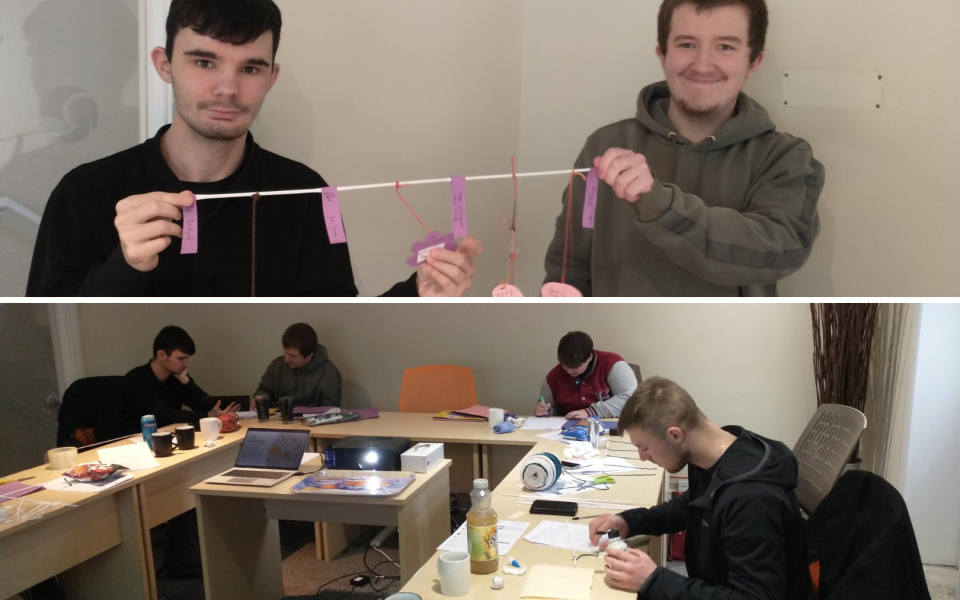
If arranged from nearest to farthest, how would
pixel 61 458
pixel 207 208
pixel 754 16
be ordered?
pixel 754 16 < pixel 207 208 < pixel 61 458

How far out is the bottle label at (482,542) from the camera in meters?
1.20

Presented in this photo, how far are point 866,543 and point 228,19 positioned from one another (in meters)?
1.39

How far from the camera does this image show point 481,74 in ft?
3.24

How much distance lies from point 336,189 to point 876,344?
6.98 feet

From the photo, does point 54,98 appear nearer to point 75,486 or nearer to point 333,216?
A: point 333,216

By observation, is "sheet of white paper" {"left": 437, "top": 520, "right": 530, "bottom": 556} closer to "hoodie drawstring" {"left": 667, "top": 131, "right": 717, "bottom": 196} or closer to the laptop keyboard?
the laptop keyboard

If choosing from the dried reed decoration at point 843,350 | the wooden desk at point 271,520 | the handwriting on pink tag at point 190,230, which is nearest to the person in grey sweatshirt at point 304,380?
the wooden desk at point 271,520

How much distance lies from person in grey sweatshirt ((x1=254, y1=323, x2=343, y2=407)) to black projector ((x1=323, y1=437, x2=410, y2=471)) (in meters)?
0.17

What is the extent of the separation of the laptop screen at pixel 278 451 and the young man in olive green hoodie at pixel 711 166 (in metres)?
1.25

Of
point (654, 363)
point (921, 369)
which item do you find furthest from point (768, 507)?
point (921, 369)

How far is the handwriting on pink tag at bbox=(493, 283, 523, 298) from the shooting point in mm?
1021

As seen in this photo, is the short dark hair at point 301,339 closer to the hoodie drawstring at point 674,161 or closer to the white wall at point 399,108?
the white wall at point 399,108

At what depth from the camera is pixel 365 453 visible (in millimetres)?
1814

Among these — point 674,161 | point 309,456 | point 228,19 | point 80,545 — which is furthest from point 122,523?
point 674,161
